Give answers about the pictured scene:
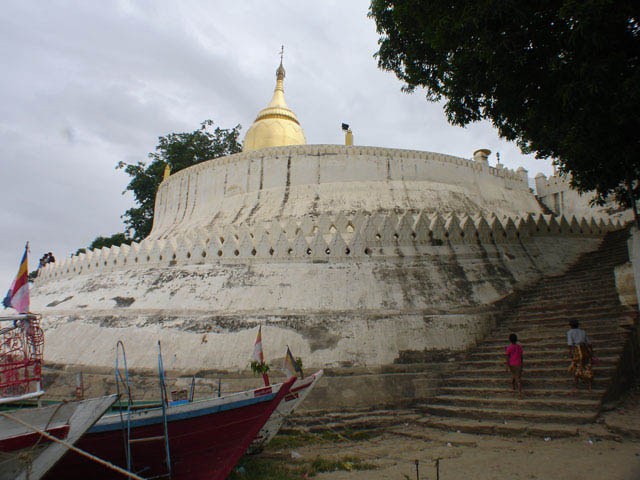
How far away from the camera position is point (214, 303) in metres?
9.54

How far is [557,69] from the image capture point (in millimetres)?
6289

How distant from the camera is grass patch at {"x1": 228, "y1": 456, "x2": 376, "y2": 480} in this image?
17.9 feet

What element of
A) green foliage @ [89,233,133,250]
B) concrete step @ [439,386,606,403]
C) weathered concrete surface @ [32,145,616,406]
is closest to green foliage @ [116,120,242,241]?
green foliage @ [89,233,133,250]

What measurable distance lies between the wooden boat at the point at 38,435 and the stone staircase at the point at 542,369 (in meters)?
5.15

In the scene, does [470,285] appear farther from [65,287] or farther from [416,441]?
[65,287]

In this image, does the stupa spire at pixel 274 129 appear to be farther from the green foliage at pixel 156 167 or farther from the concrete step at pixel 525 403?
the concrete step at pixel 525 403

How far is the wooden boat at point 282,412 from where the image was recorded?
613cm

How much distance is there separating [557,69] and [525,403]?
5.18m

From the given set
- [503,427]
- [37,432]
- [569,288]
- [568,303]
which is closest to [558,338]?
[568,303]

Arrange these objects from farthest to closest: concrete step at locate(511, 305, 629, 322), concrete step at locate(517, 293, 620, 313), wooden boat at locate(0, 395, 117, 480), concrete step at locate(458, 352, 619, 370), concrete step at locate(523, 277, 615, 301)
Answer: concrete step at locate(523, 277, 615, 301)
concrete step at locate(517, 293, 620, 313)
concrete step at locate(511, 305, 629, 322)
concrete step at locate(458, 352, 619, 370)
wooden boat at locate(0, 395, 117, 480)

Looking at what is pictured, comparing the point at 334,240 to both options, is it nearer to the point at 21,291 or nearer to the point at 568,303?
the point at 568,303

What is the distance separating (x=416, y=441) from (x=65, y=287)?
11.3 meters

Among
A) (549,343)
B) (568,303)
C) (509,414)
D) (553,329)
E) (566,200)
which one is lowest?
(509,414)

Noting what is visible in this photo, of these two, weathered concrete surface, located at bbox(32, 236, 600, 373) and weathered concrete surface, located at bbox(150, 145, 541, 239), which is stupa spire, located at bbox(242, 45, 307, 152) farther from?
weathered concrete surface, located at bbox(32, 236, 600, 373)
